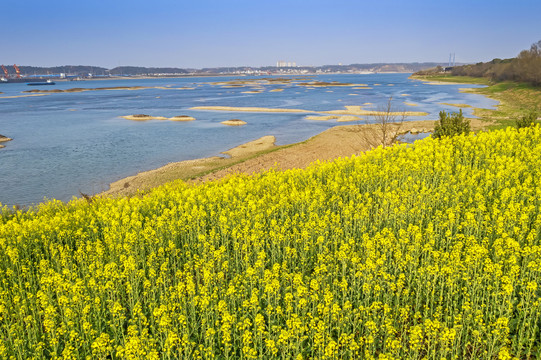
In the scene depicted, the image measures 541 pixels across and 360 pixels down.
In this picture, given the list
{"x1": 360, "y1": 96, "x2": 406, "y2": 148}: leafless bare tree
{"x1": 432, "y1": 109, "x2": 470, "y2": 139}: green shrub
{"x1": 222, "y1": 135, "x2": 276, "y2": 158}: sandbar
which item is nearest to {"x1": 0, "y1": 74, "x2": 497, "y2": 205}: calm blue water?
{"x1": 222, "y1": 135, "x2": 276, "y2": 158}: sandbar

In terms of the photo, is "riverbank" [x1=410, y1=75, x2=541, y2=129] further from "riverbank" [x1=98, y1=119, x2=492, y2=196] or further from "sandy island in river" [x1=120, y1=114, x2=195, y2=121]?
"sandy island in river" [x1=120, y1=114, x2=195, y2=121]

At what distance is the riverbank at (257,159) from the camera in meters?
27.8

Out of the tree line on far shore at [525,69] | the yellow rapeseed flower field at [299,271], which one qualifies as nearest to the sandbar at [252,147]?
the yellow rapeseed flower field at [299,271]

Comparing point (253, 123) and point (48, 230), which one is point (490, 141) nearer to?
point (48, 230)

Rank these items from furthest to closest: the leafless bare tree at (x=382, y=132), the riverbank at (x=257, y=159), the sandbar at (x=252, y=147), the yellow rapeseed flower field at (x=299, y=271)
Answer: the sandbar at (x=252, y=147)
the riverbank at (x=257, y=159)
the leafless bare tree at (x=382, y=132)
the yellow rapeseed flower field at (x=299, y=271)

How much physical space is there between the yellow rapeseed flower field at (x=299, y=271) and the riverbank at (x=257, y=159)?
11866mm

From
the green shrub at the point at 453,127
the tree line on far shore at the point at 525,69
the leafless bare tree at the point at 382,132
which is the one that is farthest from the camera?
the tree line on far shore at the point at 525,69

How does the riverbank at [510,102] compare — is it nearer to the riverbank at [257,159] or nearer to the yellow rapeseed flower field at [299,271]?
the riverbank at [257,159]

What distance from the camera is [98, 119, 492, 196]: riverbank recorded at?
91.2ft

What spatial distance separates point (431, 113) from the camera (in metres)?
59.1

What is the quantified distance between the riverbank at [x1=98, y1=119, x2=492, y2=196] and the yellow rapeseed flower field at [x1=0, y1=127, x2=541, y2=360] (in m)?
11.9

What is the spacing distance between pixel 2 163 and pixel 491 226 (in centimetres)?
4163

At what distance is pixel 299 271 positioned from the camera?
348 inches

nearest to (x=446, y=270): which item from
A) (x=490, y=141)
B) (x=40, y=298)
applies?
(x=40, y=298)
